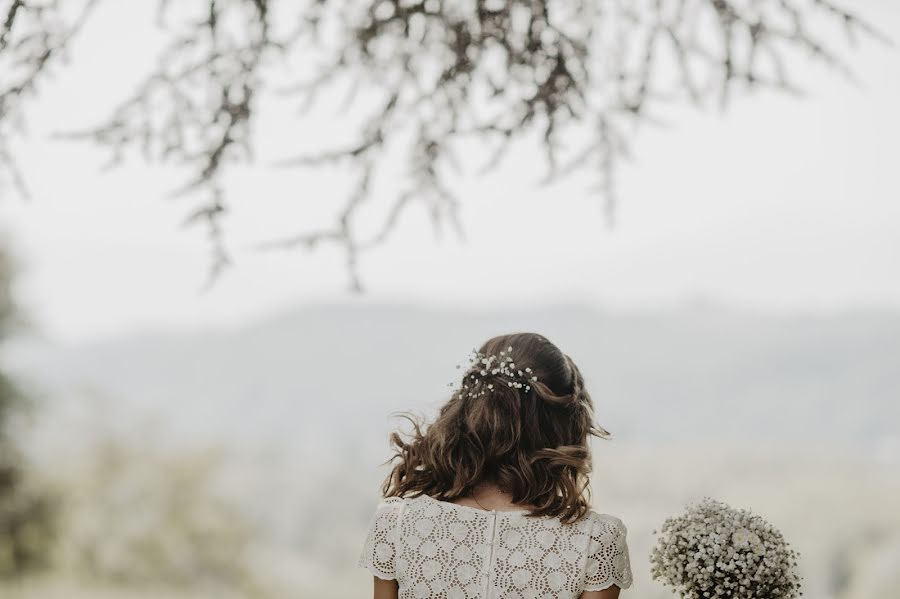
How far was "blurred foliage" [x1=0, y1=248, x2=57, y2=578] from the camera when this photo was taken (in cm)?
923

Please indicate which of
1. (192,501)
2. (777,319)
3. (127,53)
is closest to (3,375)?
(192,501)

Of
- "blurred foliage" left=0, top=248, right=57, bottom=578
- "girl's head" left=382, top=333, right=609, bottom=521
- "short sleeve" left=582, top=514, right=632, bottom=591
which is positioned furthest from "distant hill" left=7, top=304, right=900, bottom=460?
"short sleeve" left=582, top=514, right=632, bottom=591

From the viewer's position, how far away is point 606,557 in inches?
82.3

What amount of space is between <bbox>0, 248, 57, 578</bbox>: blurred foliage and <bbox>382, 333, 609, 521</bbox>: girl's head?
8127 mm

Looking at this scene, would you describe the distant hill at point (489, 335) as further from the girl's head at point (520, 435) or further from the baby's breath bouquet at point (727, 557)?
the baby's breath bouquet at point (727, 557)

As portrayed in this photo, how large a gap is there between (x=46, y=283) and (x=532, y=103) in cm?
859

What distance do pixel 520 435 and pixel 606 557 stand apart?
346 mm

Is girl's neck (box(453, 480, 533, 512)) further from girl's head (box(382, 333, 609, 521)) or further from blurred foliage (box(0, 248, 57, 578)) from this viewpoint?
blurred foliage (box(0, 248, 57, 578))

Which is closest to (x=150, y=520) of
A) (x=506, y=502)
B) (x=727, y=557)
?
(x=506, y=502)

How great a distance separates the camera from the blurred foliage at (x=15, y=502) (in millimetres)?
9234

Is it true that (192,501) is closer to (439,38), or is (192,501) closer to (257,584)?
(257,584)

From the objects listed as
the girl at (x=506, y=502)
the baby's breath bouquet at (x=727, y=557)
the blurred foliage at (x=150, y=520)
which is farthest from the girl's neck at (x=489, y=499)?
the blurred foliage at (x=150, y=520)

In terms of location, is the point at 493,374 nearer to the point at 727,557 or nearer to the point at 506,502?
the point at 506,502

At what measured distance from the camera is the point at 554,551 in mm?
2092
